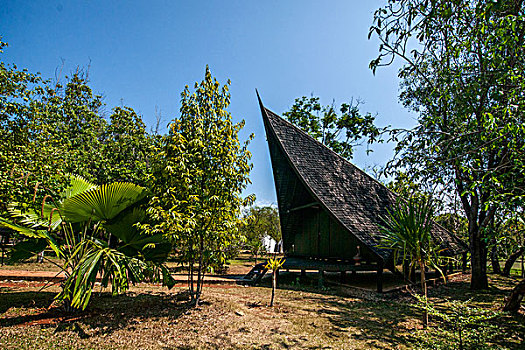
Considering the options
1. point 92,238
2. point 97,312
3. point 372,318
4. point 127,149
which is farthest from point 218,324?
point 127,149

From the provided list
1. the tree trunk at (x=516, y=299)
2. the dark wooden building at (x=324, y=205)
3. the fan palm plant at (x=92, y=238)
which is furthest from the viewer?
the dark wooden building at (x=324, y=205)

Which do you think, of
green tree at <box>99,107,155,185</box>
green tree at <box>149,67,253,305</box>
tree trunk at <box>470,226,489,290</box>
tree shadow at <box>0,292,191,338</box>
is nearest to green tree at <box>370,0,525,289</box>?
tree trunk at <box>470,226,489,290</box>

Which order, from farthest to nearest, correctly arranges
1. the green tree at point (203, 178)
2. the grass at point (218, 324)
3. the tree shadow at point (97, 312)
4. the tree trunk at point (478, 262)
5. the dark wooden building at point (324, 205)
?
the dark wooden building at point (324, 205)
the tree trunk at point (478, 262)
the green tree at point (203, 178)
the tree shadow at point (97, 312)
the grass at point (218, 324)

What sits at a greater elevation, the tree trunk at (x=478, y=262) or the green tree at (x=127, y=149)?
the green tree at (x=127, y=149)

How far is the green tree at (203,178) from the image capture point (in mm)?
5613

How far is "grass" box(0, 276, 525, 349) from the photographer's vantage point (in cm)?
443

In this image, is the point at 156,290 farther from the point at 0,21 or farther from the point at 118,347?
the point at 0,21

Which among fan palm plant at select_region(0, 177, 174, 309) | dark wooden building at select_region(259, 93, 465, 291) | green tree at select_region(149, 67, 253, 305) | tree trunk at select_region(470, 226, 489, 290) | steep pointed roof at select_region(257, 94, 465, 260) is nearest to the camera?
fan palm plant at select_region(0, 177, 174, 309)

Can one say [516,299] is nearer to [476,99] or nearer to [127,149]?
[476,99]

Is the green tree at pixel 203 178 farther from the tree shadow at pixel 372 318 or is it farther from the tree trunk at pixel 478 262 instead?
the tree trunk at pixel 478 262

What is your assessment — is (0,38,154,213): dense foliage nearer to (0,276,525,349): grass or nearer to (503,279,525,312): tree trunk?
(0,276,525,349): grass

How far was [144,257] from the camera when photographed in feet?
20.0

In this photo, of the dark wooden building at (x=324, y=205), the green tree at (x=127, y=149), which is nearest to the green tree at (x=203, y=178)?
the dark wooden building at (x=324, y=205)

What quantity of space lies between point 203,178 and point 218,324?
2656mm
